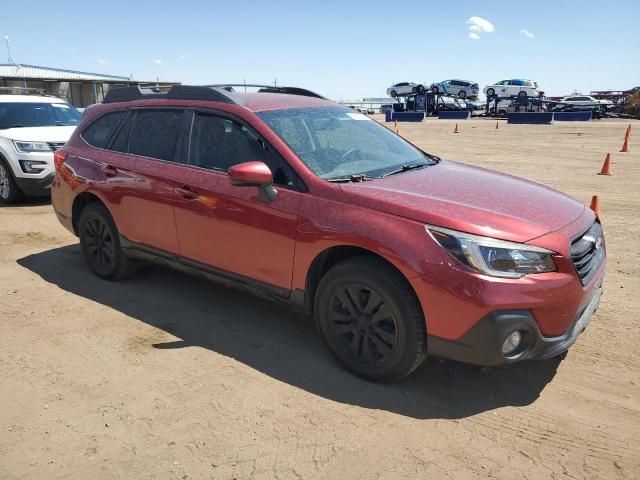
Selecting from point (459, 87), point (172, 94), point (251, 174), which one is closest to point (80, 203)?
point (172, 94)

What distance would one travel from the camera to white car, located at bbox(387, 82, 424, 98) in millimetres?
45675

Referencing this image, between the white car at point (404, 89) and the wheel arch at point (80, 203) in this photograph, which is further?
the white car at point (404, 89)

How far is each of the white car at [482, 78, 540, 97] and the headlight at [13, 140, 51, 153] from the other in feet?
132

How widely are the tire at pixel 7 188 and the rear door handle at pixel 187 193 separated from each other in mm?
5847

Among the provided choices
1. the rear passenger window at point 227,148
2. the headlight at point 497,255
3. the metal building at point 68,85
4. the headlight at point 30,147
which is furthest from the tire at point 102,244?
the metal building at point 68,85

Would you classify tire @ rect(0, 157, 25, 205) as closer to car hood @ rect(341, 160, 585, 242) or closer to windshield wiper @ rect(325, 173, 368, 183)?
windshield wiper @ rect(325, 173, 368, 183)

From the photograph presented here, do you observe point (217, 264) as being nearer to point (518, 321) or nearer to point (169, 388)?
point (169, 388)

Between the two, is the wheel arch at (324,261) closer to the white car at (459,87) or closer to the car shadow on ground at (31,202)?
the car shadow on ground at (31,202)

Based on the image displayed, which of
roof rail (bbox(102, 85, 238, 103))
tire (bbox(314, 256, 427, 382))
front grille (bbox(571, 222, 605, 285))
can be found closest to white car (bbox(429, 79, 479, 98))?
roof rail (bbox(102, 85, 238, 103))

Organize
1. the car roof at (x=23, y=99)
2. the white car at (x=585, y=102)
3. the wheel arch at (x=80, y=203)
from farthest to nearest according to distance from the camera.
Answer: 1. the white car at (x=585, y=102)
2. the car roof at (x=23, y=99)
3. the wheel arch at (x=80, y=203)

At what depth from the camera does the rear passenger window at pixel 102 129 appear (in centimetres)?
502

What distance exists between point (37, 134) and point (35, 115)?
3.27 ft

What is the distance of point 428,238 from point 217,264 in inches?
70.4

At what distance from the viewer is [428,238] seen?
116 inches
